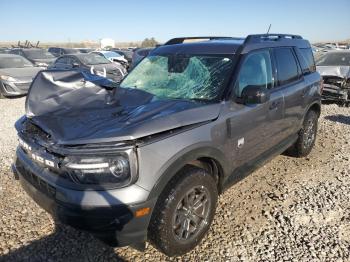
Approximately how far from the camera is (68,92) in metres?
3.53

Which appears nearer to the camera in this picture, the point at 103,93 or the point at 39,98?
the point at 39,98

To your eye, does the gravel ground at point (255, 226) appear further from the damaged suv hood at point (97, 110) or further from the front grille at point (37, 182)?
the damaged suv hood at point (97, 110)

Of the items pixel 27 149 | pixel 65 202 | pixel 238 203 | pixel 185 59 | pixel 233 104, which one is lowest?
pixel 238 203

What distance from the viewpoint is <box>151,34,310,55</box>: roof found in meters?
3.66

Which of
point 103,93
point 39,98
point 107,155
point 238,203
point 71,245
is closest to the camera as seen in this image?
point 107,155

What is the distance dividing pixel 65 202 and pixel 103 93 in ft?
5.13

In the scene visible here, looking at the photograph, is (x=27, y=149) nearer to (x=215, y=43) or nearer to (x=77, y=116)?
(x=77, y=116)

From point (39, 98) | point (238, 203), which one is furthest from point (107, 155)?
point (238, 203)

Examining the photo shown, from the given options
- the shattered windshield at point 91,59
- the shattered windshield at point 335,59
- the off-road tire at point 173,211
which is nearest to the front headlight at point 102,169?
the off-road tire at point 173,211

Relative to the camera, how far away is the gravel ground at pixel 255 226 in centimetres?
301

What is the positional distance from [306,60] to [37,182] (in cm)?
427

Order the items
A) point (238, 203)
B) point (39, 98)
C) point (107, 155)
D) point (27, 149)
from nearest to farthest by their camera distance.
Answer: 1. point (107, 155)
2. point (27, 149)
3. point (39, 98)
4. point (238, 203)

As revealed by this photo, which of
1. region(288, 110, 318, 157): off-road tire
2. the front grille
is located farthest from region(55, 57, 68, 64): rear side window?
the front grille

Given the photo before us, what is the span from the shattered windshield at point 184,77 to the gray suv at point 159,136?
13 mm
